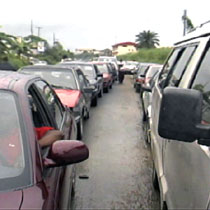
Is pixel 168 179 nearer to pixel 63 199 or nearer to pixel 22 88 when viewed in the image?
pixel 63 199

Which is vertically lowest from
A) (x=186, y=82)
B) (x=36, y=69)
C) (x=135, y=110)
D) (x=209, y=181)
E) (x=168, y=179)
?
(x=135, y=110)

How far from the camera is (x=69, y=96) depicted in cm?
792

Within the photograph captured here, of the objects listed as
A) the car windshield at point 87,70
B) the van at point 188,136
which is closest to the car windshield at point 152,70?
the car windshield at point 87,70

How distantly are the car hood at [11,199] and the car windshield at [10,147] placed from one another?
73 mm

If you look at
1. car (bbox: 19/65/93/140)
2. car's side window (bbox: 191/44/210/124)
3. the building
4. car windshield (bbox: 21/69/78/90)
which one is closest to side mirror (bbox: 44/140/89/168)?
car's side window (bbox: 191/44/210/124)

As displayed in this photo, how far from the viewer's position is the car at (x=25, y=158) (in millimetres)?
2123

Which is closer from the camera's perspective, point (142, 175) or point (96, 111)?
point (142, 175)

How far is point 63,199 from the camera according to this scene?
9.04 feet

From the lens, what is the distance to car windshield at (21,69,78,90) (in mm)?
8695

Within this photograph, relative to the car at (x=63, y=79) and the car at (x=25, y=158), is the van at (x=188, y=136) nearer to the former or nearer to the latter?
the car at (x=25, y=158)

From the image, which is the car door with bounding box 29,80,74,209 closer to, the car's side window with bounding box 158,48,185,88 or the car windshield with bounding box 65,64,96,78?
the car's side window with bounding box 158,48,185,88

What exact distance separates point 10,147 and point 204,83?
1428 mm

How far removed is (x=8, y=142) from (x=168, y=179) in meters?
1.52

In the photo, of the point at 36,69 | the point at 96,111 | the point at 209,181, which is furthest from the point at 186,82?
the point at 96,111
